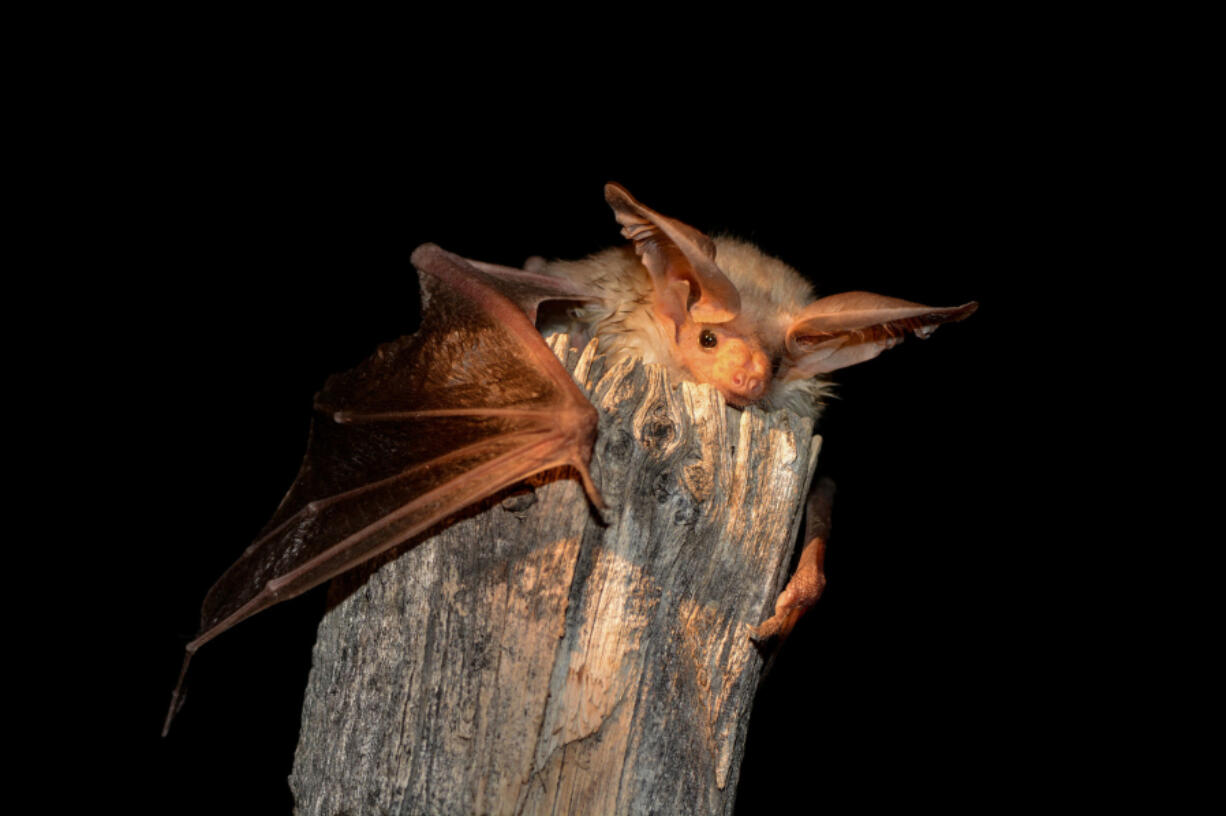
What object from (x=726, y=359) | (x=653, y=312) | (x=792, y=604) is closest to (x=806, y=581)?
(x=792, y=604)

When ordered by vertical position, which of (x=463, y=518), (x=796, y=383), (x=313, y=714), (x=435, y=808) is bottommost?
(x=435, y=808)

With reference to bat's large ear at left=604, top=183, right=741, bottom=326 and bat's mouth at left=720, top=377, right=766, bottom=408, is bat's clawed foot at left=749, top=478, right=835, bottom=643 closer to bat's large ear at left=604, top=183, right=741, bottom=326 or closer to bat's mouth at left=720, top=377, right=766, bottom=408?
bat's mouth at left=720, top=377, right=766, bottom=408

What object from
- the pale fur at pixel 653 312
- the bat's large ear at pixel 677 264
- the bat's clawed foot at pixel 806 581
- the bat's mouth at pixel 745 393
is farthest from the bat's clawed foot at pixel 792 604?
the bat's large ear at pixel 677 264

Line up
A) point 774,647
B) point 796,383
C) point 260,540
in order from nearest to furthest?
point 260,540, point 774,647, point 796,383

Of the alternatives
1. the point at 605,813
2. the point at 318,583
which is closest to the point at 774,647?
the point at 605,813

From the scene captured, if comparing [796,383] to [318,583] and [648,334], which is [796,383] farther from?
A: [318,583]

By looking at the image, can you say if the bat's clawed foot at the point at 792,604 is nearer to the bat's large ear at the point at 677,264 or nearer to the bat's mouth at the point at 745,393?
the bat's mouth at the point at 745,393
